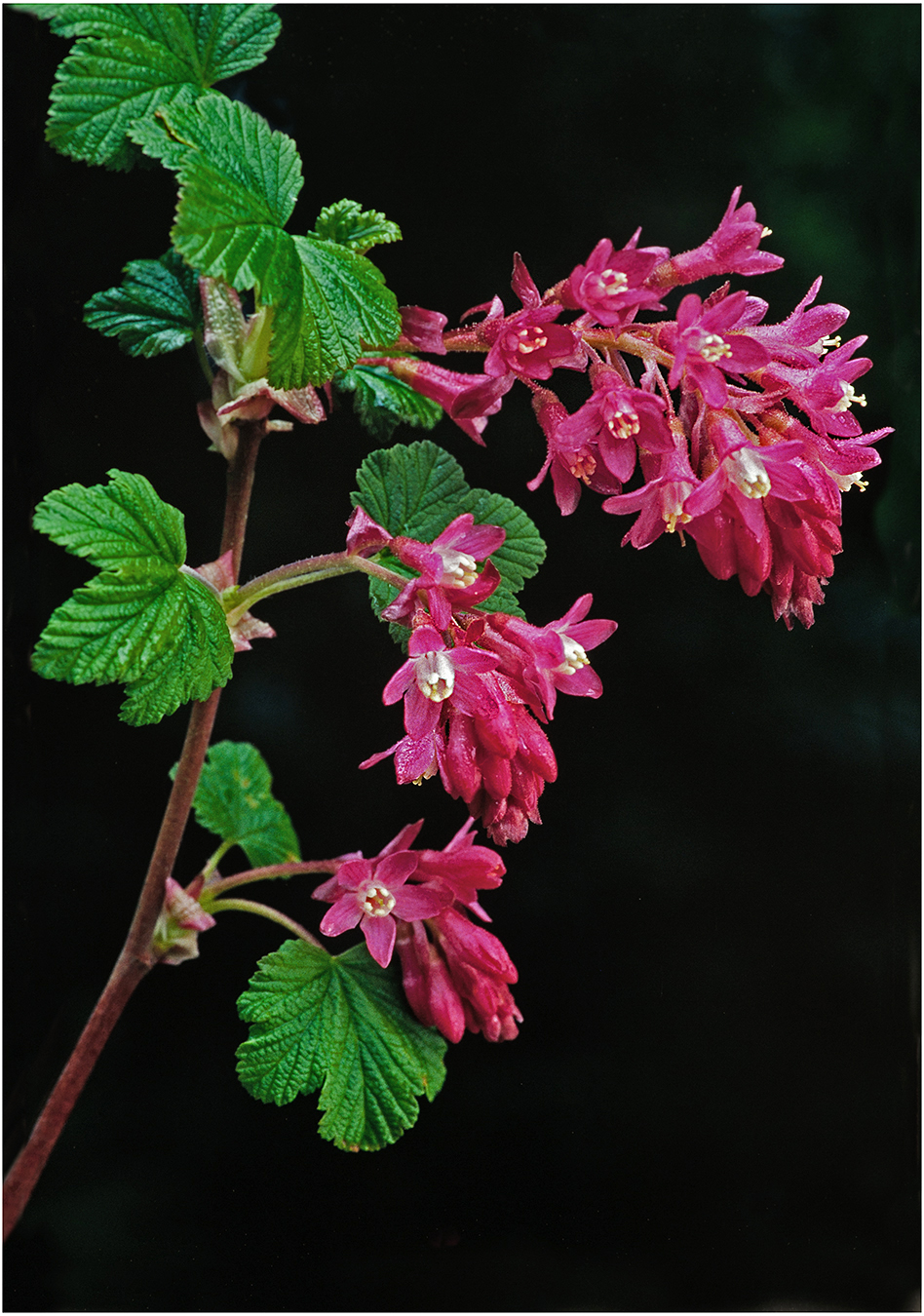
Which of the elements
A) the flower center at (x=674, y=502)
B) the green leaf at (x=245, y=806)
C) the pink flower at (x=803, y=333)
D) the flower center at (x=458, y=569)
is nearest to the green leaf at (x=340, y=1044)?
the green leaf at (x=245, y=806)

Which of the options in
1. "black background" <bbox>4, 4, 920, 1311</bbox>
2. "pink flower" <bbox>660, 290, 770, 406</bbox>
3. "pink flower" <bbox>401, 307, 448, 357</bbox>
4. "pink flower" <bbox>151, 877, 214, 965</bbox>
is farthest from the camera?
"black background" <bbox>4, 4, 920, 1311</bbox>

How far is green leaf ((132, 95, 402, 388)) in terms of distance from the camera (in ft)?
2.00

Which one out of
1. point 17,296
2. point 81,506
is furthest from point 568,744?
point 17,296

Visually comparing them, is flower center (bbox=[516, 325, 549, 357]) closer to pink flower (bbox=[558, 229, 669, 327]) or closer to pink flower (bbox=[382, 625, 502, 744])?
pink flower (bbox=[558, 229, 669, 327])

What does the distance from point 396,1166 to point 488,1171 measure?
3.7 inches

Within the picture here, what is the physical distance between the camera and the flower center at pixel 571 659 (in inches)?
26.5

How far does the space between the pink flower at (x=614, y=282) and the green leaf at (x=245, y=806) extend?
24.8 inches

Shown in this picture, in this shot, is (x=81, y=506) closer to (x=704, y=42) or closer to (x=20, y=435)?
(x=20, y=435)

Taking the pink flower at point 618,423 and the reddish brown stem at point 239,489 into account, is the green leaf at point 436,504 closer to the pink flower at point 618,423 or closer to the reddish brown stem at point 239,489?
the reddish brown stem at point 239,489

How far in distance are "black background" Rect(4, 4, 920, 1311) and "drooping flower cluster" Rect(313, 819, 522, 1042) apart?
0.25 m

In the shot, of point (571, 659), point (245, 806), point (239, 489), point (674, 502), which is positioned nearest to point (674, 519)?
point (674, 502)

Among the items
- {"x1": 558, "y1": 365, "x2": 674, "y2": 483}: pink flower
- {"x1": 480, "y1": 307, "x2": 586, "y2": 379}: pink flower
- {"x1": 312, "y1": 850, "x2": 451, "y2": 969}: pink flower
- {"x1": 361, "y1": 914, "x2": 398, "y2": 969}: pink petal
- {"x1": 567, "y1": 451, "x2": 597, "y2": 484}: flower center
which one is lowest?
{"x1": 361, "y1": 914, "x2": 398, "y2": 969}: pink petal

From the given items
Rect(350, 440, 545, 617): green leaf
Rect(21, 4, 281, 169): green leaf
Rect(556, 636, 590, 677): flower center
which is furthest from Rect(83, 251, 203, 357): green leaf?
Rect(556, 636, 590, 677): flower center

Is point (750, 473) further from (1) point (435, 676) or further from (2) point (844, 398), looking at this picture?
(1) point (435, 676)
